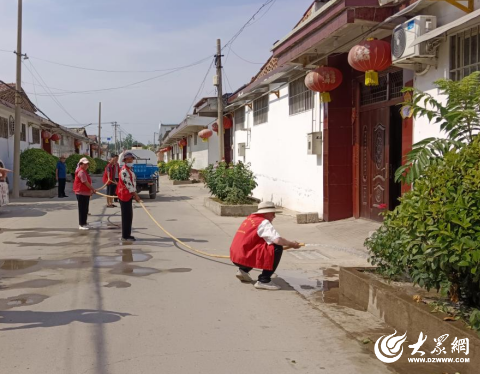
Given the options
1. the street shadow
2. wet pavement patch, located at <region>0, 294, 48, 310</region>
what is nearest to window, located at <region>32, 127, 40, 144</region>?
wet pavement patch, located at <region>0, 294, 48, 310</region>

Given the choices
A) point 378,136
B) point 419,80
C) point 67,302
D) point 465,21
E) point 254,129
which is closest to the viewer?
point 67,302

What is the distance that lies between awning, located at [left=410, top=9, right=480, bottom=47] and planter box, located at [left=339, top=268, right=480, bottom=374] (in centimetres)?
353

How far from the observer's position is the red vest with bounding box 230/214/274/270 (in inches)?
257

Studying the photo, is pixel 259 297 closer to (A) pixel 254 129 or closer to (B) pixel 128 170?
(B) pixel 128 170

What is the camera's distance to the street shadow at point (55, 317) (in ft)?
16.9

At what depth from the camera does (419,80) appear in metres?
9.00

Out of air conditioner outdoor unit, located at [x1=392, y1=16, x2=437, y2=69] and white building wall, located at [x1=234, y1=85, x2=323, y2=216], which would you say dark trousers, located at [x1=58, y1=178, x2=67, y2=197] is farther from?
air conditioner outdoor unit, located at [x1=392, y1=16, x2=437, y2=69]

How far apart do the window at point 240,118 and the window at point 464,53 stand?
14.8 m

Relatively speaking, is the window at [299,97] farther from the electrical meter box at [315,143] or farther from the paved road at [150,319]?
the paved road at [150,319]

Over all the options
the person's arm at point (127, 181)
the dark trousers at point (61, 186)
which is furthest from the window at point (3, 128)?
the person's arm at point (127, 181)

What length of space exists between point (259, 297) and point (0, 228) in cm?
798

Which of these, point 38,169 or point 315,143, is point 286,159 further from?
point 38,169

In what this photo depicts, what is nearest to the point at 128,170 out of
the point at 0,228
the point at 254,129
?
the point at 0,228

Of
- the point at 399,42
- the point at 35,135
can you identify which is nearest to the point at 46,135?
the point at 35,135
